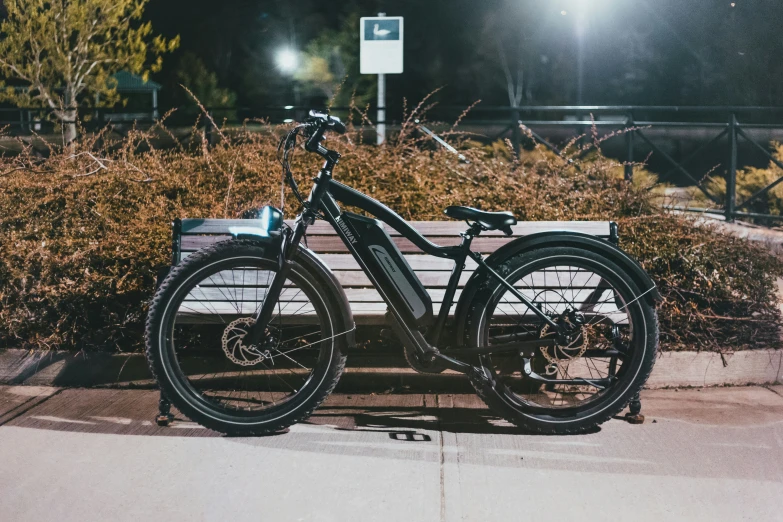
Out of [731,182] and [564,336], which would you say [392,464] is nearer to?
[564,336]

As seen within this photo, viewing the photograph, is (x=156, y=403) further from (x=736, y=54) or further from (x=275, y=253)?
(x=736, y=54)

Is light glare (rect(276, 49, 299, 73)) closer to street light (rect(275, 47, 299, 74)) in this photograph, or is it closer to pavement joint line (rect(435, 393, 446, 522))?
street light (rect(275, 47, 299, 74))

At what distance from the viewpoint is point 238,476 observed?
3.52 metres

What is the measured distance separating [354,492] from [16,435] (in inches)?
62.5

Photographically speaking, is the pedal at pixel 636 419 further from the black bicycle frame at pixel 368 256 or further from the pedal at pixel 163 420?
the pedal at pixel 163 420

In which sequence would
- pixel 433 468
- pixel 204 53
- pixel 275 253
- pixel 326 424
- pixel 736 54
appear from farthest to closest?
1. pixel 204 53
2. pixel 736 54
3. pixel 326 424
4. pixel 275 253
5. pixel 433 468

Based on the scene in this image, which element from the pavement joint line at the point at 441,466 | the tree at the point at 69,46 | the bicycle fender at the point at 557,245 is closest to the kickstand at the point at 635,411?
the bicycle fender at the point at 557,245

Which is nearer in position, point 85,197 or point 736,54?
point 85,197

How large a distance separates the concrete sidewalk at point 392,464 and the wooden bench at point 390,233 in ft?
1.69

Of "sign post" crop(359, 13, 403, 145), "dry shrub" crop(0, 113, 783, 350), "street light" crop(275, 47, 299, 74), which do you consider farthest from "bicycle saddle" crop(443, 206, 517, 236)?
"street light" crop(275, 47, 299, 74)

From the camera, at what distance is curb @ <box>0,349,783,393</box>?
15.3ft

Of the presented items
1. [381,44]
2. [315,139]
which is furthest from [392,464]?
[381,44]

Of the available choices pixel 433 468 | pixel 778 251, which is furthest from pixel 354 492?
pixel 778 251

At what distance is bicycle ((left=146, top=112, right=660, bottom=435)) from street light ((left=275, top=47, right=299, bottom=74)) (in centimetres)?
5743
